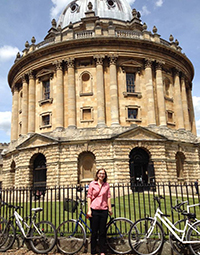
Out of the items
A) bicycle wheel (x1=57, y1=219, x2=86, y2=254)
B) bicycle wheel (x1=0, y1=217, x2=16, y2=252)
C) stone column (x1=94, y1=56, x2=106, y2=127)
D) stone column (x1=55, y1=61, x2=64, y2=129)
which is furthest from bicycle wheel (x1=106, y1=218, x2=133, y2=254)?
stone column (x1=55, y1=61, x2=64, y2=129)

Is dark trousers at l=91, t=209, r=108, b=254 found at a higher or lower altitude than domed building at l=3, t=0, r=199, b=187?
lower

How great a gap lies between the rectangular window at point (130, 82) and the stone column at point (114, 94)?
216cm

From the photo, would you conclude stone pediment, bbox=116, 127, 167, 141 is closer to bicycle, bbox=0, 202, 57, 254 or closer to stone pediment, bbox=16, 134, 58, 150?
stone pediment, bbox=16, 134, 58, 150

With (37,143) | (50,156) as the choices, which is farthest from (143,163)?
(37,143)

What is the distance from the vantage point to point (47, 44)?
31.6 meters

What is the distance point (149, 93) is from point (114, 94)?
423 centimetres

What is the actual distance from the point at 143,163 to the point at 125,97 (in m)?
7.69

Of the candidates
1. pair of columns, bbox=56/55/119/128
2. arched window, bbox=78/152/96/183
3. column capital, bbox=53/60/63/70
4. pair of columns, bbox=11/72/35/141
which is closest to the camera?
arched window, bbox=78/152/96/183

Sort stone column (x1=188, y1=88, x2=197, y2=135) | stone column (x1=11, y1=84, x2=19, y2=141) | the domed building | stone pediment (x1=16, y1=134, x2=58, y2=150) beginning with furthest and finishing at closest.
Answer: stone column (x1=188, y1=88, x2=197, y2=135) → stone column (x1=11, y1=84, x2=19, y2=141) → stone pediment (x1=16, y1=134, x2=58, y2=150) → the domed building

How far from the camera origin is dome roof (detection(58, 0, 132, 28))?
39.4m

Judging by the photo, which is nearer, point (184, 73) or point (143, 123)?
point (143, 123)

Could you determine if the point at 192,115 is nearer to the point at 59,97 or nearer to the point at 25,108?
the point at 59,97

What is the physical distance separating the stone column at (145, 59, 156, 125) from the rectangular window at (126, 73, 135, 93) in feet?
5.29

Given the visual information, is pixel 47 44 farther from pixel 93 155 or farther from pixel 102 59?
Answer: pixel 93 155
